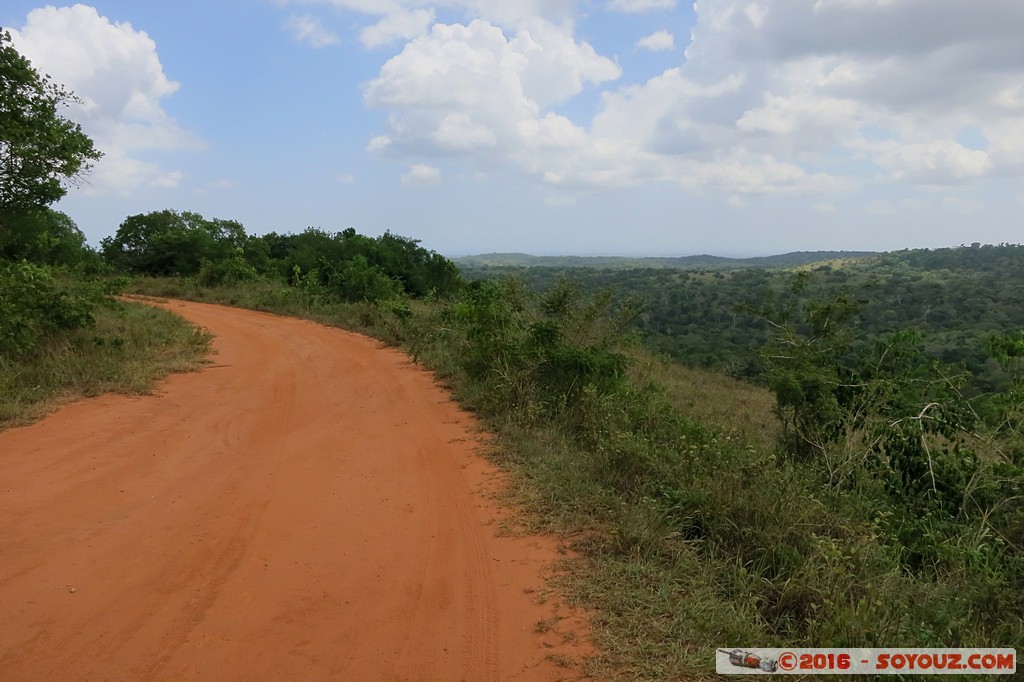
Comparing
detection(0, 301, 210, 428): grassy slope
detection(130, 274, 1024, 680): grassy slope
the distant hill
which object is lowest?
detection(130, 274, 1024, 680): grassy slope

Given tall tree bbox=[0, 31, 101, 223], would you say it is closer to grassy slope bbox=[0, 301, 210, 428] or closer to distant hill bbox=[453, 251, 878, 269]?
grassy slope bbox=[0, 301, 210, 428]

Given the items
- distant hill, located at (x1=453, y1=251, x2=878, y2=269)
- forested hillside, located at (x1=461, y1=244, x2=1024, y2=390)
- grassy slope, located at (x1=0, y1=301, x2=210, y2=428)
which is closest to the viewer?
grassy slope, located at (x1=0, y1=301, x2=210, y2=428)

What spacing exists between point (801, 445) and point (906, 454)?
3.17 ft

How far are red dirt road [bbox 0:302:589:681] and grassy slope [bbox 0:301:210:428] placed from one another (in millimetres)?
459

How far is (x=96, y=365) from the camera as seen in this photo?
8086mm

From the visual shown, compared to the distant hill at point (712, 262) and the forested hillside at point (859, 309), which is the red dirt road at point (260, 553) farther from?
the distant hill at point (712, 262)

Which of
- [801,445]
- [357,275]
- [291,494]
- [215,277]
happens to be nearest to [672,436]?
[801,445]

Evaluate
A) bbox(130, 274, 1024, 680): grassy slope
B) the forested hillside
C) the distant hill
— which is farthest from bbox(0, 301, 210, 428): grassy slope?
the distant hill

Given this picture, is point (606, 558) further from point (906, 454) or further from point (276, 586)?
point (906, 454)

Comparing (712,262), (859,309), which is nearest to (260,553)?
(859,309)

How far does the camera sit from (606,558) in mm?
3973

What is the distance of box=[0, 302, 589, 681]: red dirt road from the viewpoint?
309 centimetres

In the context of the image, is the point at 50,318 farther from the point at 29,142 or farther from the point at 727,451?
the point at 727,451

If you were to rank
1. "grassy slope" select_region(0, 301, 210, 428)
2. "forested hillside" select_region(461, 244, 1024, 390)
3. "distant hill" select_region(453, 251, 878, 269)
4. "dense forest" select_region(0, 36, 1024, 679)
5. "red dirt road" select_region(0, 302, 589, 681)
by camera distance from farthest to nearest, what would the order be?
"distant hill" select_region(453, 251, 878, 269) → "forested hillside" select_region(461, 244, 1024, 390) → "grassy slope" select_region(0, 301, 210, 428) → "dense forest" select_region(0, 36, 1024, 679) → "red dirt road" select_region(0, 302, 589, 681)
